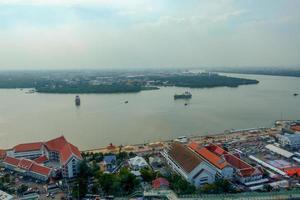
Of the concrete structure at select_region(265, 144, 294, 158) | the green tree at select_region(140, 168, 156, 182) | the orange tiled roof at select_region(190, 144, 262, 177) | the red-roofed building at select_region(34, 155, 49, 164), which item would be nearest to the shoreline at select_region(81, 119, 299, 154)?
the concrete structure at select_region(265, 144, 294, 158)

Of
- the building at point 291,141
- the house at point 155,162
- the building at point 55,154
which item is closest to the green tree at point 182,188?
the house at point 155,162

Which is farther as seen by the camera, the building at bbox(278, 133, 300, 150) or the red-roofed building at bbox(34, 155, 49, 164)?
the building at bbox(278, 133, 300, 150)

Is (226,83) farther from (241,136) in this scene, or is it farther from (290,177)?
(290,177)

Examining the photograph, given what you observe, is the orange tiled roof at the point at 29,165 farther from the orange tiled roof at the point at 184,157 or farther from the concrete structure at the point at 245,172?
the concrete structure at the point at 245,172

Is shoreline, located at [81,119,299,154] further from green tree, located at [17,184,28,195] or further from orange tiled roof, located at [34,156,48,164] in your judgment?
green tree, located at [17,184,28,195]

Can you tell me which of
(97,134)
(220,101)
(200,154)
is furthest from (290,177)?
(220,101)
